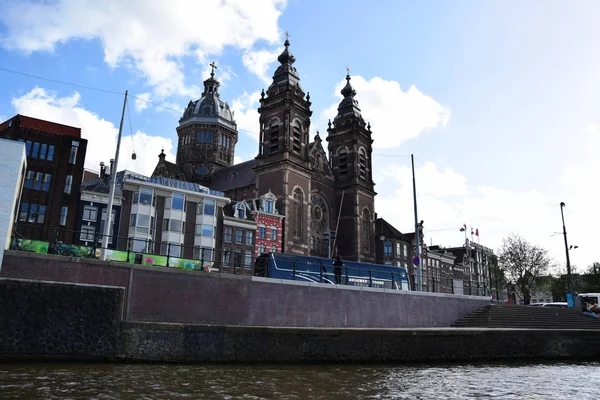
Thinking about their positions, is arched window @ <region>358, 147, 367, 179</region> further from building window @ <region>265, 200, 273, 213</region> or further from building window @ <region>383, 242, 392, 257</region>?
building window @ <region>265, 200, 273, 213</region>

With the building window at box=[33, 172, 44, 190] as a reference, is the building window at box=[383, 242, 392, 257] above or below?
below

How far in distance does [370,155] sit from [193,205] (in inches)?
1449

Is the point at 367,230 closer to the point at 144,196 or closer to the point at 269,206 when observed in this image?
the point at 269,206

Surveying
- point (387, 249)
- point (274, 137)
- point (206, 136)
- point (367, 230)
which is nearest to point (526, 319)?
point (274, 137)

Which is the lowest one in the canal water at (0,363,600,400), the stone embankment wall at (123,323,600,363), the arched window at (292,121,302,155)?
the canal water at (0,363,600,400)

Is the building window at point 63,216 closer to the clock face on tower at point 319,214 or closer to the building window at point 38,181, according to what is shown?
the building window at point 38,181

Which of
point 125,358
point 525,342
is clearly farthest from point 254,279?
point 525,342

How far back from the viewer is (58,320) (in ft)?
50.2

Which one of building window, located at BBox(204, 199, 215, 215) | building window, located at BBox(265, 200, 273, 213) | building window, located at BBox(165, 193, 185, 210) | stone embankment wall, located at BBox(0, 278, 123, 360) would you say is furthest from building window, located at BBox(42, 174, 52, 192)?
stone embankment wall, located at BBox(0, 278, 123, 360)

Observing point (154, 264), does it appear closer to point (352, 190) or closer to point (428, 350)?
point (428, 350)

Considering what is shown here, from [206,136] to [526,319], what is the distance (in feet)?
229

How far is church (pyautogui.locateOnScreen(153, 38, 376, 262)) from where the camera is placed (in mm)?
59406

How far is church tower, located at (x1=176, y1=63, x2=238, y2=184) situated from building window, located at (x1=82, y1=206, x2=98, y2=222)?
3729 centimetres

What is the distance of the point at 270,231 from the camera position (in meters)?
56.3
